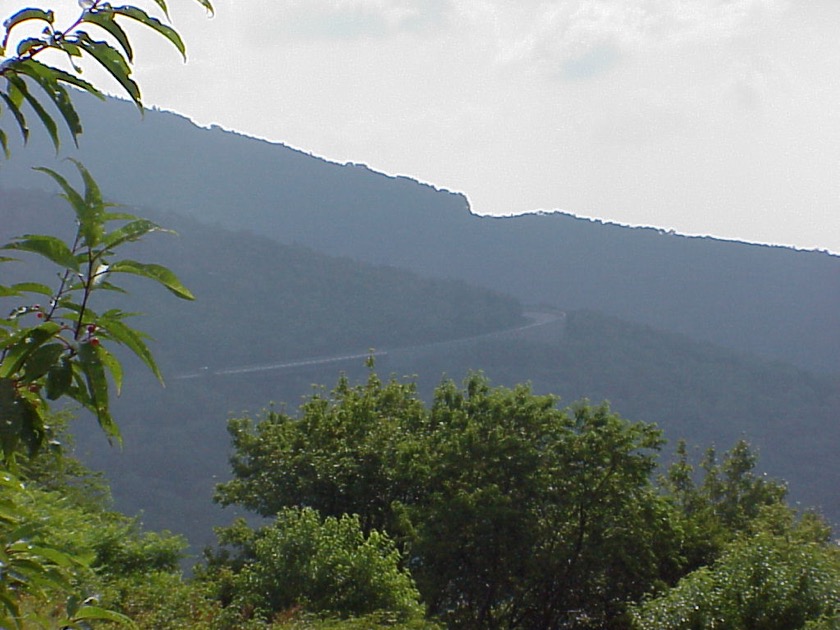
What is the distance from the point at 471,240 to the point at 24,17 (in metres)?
119

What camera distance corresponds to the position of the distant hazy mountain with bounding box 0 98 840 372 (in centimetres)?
10488

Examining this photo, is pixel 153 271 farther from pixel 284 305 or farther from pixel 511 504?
pixel 284 305

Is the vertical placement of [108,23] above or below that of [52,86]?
above

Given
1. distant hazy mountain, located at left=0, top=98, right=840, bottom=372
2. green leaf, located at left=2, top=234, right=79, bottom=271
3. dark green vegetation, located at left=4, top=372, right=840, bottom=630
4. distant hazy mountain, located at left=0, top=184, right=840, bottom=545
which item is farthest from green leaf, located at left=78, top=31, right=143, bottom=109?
distant hazy mountain, located at left=0, top=98, right=840, bottom=372

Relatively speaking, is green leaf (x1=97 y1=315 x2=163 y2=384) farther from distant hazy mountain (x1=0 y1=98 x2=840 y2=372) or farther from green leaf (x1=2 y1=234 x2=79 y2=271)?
distant hazy mountain (x1=0 y1=98 x2=840 y2=372)

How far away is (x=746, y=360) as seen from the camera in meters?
96.8

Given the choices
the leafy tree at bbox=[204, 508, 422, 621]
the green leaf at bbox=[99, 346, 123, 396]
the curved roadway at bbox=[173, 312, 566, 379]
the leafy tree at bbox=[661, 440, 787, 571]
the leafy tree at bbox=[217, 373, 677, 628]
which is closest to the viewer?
the green leaf at bbox=[99, 346, 123, 396]

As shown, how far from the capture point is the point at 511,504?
46.8 ft

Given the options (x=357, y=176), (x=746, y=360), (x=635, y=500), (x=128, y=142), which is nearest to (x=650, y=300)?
(x=746, y=360)

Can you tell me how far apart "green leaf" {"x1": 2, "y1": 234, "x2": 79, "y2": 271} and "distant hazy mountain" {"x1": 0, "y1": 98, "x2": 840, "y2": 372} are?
343 ft

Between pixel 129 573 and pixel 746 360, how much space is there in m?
95.3

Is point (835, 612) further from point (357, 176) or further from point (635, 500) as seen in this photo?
point (357, 176)

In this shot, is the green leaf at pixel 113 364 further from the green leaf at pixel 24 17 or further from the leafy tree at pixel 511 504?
the leafy tree at pixel 511 504

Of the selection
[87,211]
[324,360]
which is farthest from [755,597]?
[324,360]
